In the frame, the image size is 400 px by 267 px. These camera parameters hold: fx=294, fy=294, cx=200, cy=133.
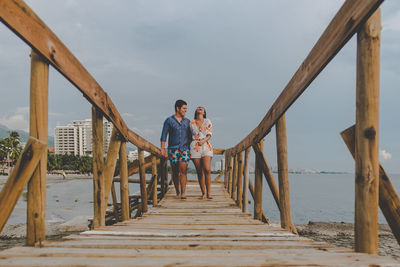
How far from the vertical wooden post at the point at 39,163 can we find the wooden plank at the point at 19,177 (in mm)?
125

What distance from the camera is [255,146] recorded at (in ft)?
13.3

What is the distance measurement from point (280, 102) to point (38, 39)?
2128 mm

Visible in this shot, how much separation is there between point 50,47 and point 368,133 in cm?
196

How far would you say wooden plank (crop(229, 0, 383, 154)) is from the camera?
1.61 metres

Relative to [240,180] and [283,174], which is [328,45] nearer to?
[283,174]

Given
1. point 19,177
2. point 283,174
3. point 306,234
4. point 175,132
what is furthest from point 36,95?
point 306,234

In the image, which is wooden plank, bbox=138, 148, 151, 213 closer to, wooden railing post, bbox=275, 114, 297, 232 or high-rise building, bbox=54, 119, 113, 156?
wooden railing post, bbox=275, 114, 297, 232

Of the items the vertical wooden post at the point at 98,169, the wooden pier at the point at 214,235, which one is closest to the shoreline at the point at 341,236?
the vertical wooden post at the point at 98,169

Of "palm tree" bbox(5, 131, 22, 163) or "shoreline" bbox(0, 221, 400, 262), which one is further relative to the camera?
"palm tree" bbox(5, 131, 22, 163)

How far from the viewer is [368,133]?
5.19 feet

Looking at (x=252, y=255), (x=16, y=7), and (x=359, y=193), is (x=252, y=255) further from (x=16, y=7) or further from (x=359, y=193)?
(x=16, y=7)

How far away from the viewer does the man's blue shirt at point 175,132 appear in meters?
5.36

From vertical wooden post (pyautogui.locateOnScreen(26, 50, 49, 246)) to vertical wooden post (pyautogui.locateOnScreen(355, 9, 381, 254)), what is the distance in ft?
6.00

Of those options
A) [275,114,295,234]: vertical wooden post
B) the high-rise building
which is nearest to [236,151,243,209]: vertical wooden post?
[275,114,295,234]: vertical wooden post
